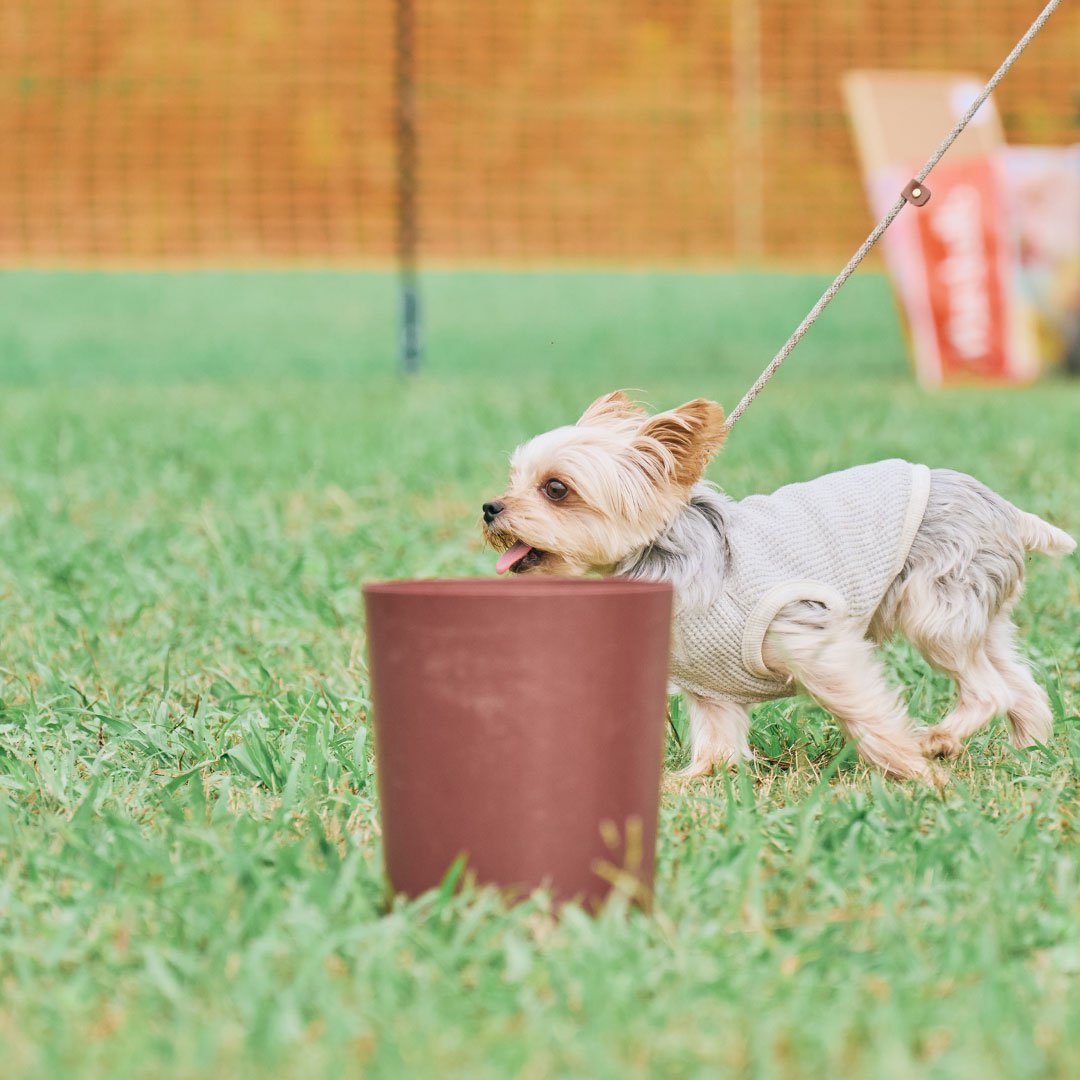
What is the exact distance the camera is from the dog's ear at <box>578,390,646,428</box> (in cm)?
335

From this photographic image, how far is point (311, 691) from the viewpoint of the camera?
12.0ft

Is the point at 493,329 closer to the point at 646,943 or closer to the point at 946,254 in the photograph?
the point at 946,254

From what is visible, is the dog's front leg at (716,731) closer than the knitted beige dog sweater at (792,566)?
No

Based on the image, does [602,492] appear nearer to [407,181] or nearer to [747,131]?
[407,181]

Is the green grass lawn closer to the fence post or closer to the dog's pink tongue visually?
the dog's pink tongue

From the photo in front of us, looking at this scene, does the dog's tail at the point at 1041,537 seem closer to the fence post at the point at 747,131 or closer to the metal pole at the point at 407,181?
the metal pole at the point at 407,181

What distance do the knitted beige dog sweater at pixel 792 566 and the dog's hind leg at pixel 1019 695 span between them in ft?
1.15

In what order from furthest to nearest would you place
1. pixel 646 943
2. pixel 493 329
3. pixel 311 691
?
pixel 493 329, pixel 311 691, pixel 646 943

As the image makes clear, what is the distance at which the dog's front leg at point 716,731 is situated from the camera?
322 centimetres

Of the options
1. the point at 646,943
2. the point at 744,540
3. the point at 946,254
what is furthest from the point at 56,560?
the point at 946,254

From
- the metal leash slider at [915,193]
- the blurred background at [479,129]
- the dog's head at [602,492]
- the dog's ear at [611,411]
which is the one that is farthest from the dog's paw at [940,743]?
the blurred background at [479,129]

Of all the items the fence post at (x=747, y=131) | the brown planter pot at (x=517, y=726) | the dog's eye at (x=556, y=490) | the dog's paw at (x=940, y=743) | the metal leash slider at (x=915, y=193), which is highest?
the fence post at (x=747, y=131)

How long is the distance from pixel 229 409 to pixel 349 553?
140 inches

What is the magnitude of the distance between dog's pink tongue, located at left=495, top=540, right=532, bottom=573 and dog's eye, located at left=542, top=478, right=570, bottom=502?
0.38ft
